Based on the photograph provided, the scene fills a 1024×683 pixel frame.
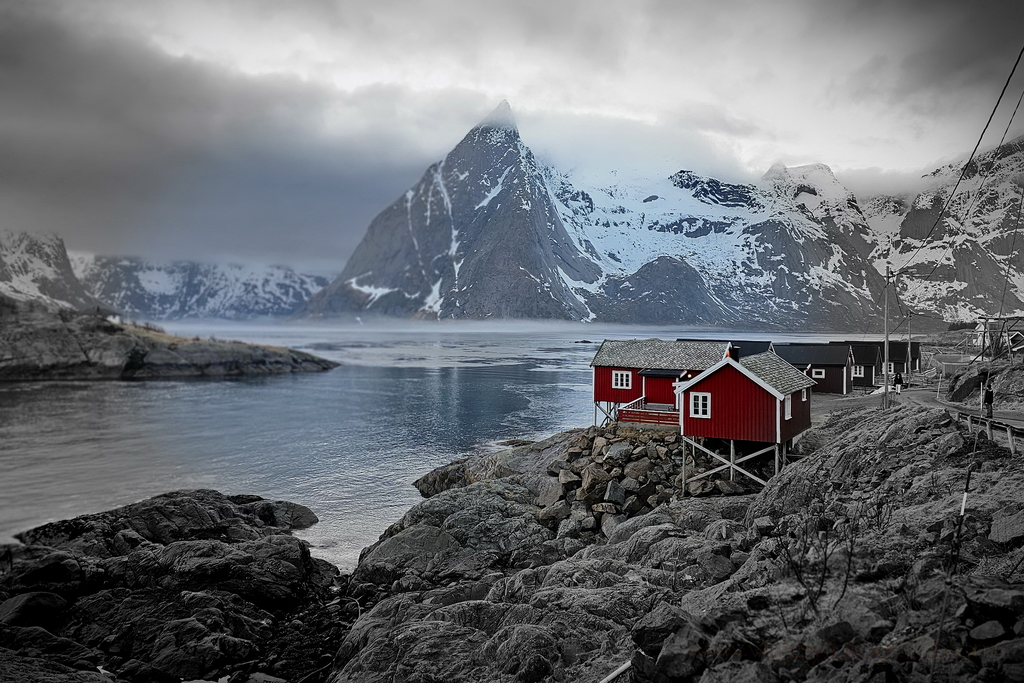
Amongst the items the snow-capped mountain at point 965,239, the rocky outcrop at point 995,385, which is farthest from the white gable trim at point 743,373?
the snow-capped mountain at point 965,239

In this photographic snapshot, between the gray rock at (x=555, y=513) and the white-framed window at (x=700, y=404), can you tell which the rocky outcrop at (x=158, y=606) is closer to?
the gray rock at (x=555, y=513)

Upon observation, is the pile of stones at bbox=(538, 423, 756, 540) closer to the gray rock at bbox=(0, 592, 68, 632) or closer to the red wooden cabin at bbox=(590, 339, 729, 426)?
the red wooden cabin at bbox=(590, 339, 729, 426)

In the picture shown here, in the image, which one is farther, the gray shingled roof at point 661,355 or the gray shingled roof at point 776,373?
the gray shingled roof at point 661,355

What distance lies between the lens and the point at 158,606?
48.9 feet

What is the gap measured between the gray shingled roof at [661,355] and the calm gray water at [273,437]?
1090 cm

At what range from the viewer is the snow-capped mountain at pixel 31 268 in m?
93.4

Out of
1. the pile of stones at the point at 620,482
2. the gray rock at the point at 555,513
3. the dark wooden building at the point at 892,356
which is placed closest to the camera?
the pile of stones at the point at 620,482

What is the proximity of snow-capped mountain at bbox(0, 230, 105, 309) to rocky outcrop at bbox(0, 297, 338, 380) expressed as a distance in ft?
16.8

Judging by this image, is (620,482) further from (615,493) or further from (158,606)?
(158,606)

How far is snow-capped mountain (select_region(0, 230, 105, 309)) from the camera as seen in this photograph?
93.4 meters

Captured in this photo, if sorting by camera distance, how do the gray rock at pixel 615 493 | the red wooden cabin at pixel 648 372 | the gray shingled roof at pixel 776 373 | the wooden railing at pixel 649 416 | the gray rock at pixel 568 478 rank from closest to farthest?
the gray rock at pixel 615 493
the gray shingled roof at pixel 776 373
the gray rock at pixel 568 478
the wooden railing at pixel 649 416
the red wooden cabin at pixel 648 372

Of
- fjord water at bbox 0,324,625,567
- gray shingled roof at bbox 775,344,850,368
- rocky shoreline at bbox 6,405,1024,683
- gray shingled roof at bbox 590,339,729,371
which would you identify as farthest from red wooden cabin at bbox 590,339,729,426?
gray shingled roof at bbox 775,344,850,368

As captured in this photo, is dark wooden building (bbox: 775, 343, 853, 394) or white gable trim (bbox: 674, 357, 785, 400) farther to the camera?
dark wooden building (bbox: 775, 343, 853, 394)

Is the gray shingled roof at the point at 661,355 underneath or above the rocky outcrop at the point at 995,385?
above
